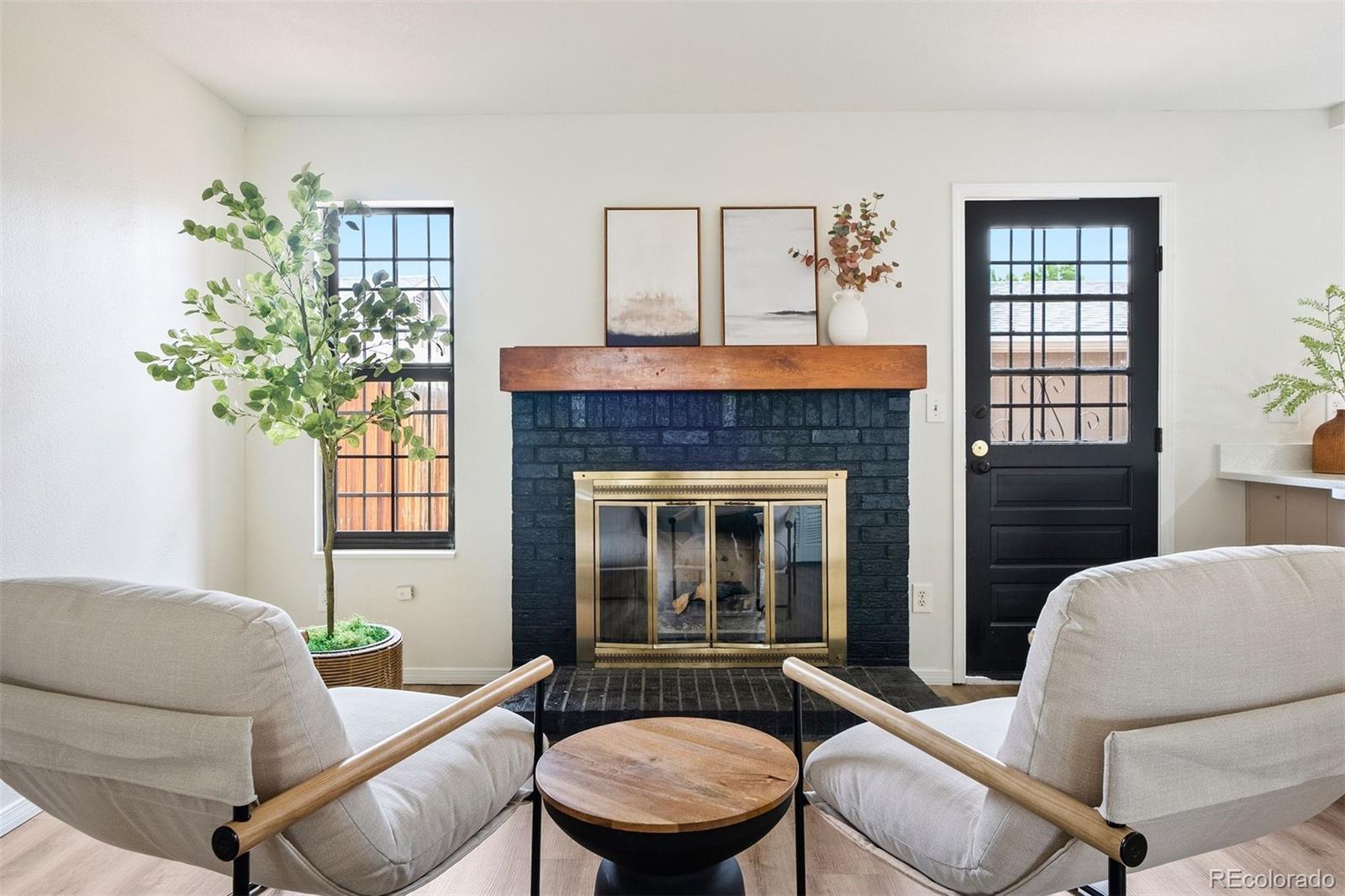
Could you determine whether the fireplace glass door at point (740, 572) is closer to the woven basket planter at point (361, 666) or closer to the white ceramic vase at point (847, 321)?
the white ceramic vase at point (847, 321)

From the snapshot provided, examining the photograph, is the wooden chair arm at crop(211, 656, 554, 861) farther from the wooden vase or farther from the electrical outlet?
the wooden vase

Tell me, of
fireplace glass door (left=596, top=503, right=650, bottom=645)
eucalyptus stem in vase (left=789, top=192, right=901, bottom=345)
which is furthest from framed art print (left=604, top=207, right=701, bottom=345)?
fireplace glass door (left=596, top=503, right=650, bottom=645)

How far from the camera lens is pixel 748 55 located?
2.71 m

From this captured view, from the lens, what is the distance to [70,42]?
2320 mm


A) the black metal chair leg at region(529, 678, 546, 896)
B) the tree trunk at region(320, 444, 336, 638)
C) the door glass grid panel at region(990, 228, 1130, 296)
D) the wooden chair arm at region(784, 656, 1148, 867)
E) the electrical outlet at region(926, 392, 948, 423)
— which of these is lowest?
the black metal chair leg at region(529, 678, 546, 896)

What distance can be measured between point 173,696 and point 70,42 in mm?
2298

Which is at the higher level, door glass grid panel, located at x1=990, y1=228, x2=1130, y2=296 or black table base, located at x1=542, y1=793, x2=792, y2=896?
door glass grid panel, located at x1=990, y1=228, x2=1130, y2=296

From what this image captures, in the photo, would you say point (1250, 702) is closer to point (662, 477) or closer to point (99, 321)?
point (662, 477)

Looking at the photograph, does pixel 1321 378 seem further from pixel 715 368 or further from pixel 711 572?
pixel 711 572

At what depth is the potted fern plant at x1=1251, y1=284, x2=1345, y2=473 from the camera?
3033 millimetres

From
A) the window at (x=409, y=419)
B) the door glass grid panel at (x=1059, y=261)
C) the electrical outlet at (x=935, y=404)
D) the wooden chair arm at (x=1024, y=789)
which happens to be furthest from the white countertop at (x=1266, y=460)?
the window at (x=409, y=419)

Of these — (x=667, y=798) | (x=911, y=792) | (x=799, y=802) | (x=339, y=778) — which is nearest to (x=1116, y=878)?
(x=911, y=792)

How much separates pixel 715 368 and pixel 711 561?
0.78 meters

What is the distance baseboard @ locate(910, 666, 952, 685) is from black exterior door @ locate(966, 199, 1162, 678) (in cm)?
11
